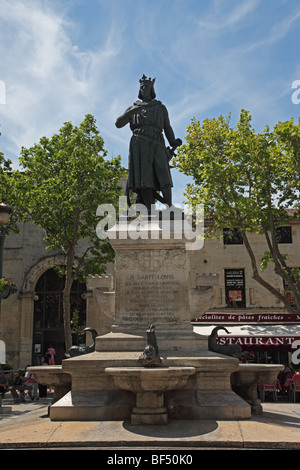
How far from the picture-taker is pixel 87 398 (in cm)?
701

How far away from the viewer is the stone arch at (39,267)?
2745 centimetres

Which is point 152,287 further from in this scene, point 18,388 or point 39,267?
point 39,267

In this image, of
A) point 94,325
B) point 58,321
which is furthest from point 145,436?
point 58,321

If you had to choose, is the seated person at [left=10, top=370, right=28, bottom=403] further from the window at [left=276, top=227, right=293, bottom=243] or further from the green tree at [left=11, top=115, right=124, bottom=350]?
the window at [left=276, top=227, right=293, bottom=243]

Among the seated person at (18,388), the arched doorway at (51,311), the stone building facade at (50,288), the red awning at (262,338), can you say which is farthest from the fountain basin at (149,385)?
the arched doorway at (51,311)

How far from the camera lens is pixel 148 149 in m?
9.43

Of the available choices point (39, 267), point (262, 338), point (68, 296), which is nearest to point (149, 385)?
point (262, 338)

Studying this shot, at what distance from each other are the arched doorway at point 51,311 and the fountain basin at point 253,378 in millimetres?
20162

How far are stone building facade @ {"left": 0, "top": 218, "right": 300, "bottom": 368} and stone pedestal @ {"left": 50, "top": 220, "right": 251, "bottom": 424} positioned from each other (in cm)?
1792

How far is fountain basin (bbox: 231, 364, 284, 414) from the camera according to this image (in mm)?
7609

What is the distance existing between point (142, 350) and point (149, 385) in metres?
1.56

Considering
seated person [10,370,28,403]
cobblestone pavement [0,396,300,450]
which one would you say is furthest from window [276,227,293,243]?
cobblestone pavement [0,396,300,450]

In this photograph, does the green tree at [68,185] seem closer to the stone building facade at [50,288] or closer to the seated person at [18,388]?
the seated person at [18,388]
